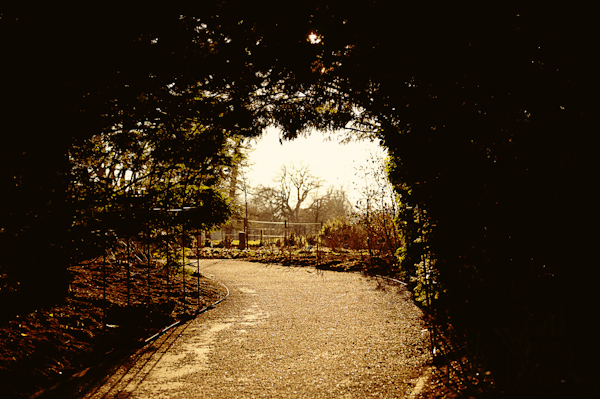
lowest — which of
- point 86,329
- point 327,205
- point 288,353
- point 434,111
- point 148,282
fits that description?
point 288,353

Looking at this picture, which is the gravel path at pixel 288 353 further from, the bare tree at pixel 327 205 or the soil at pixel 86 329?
the bare tree at pixel 327 205

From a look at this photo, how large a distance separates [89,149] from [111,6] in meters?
2.63

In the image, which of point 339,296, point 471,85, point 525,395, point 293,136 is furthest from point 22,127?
point 339,296

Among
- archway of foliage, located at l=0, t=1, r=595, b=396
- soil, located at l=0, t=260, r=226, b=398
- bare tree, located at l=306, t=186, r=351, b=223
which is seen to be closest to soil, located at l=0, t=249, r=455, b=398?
soil, located at l=0, t=260, r=226, b=398

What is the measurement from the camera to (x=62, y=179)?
12.2 feet

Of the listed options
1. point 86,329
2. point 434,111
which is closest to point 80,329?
Result: point 86,329

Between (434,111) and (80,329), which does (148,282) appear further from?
(434,111)

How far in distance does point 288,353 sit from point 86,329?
2.45m

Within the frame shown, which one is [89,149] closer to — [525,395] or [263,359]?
[263,359]

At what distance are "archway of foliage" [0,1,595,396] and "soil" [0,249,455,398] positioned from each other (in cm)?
61

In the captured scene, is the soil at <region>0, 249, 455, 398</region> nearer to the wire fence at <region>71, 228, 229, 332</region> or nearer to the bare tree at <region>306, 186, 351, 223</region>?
the wire fence at <region>71, 228, 229, 332</region>

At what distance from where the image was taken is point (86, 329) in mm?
4445

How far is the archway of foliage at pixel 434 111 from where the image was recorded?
243 cm

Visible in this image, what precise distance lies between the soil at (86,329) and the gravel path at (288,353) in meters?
0.35
